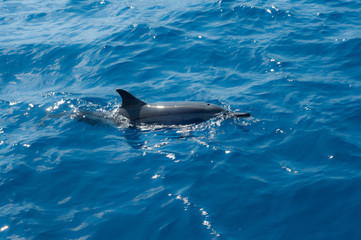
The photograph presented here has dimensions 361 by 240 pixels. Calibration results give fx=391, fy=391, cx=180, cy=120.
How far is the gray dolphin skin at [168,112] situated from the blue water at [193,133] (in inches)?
13.3

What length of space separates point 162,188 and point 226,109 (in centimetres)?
451

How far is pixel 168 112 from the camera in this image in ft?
38.7

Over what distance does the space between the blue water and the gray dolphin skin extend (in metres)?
0.34

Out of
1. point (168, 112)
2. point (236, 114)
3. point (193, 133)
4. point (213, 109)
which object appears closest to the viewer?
point (193, 133)

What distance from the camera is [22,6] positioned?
27297 millimetres

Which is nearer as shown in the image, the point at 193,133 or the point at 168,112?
the point at 193,133

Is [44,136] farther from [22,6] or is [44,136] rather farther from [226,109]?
[22,6]

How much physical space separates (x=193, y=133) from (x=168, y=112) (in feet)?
3.70

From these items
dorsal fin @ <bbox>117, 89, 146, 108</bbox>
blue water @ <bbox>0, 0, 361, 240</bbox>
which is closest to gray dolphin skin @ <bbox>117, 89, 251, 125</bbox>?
dorsal fin @ <bbox>117, 89, 146, 108</bbox>

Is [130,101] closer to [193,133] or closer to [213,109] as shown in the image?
[193,133]

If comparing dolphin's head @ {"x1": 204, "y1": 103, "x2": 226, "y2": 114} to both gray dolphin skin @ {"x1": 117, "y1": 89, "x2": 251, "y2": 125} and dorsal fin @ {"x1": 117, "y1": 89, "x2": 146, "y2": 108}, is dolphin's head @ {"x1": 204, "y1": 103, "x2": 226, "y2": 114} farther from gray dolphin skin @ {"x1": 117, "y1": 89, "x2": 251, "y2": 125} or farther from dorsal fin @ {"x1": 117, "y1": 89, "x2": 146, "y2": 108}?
dorsal fin @ {"x1": 117, "y1": 89, "x2": 146, "y2": 108}

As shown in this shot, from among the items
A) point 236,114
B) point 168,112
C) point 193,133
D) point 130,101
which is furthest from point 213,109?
point 130,101

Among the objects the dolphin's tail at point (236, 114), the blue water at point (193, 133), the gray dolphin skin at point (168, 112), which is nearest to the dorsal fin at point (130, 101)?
the gray dolphin skin at point (168, 112)

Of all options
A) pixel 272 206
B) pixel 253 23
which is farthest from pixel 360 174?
pixel 253 23
